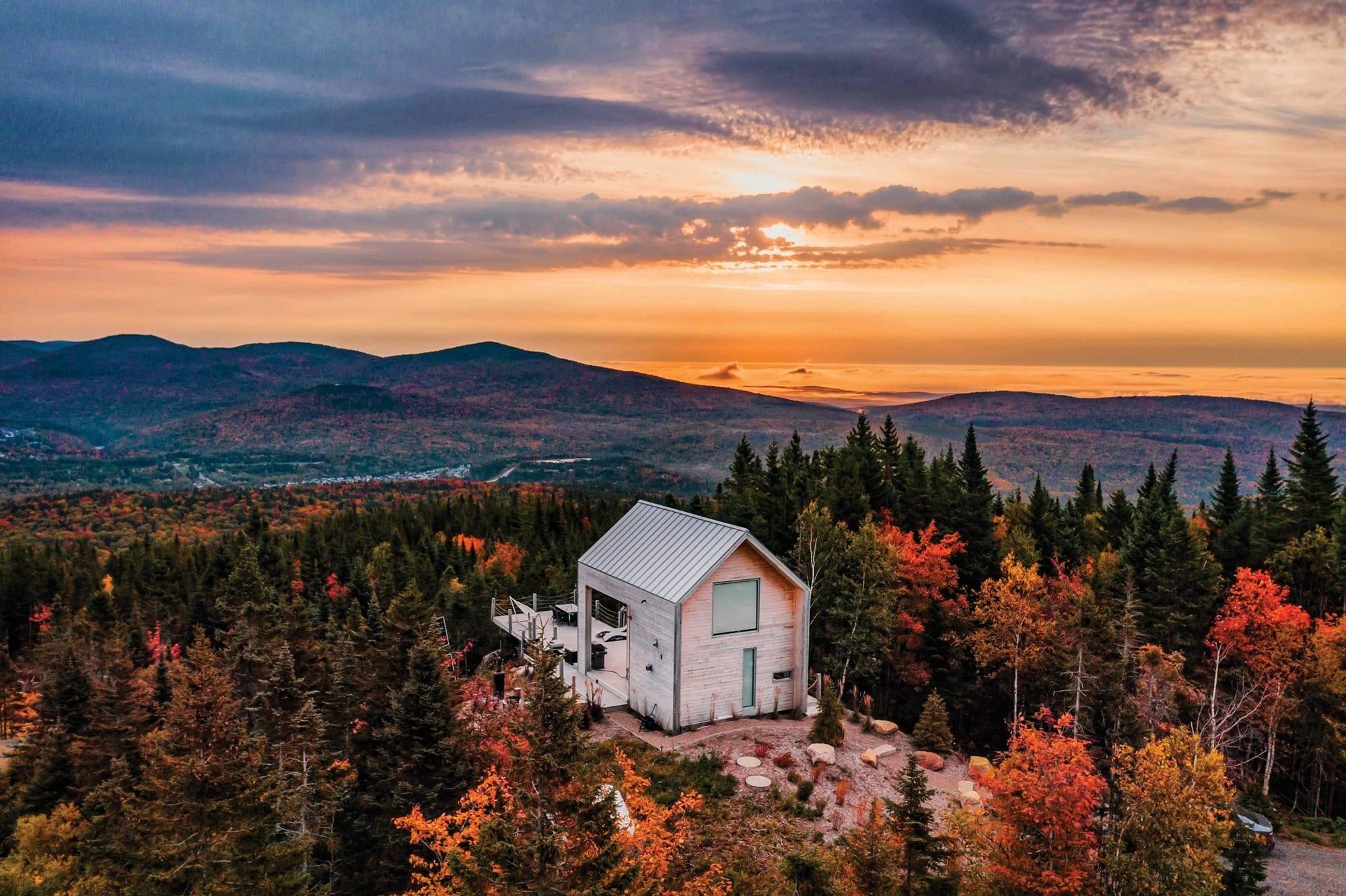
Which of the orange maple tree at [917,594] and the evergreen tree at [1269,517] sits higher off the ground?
the evergreen tree at [1269,517]

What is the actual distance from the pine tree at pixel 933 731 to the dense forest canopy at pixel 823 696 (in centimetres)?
17

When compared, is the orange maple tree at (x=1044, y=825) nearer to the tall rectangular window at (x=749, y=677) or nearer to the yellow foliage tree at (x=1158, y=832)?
the yellow foliage tree at (x=1158, y=832)

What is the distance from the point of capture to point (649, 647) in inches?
1208

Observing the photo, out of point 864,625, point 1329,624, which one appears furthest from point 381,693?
point 1329,624

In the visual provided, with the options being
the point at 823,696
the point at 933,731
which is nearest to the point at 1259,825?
the point at 933,731

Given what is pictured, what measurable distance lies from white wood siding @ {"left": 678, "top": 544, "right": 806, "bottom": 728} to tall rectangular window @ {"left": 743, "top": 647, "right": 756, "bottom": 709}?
0.14 meters

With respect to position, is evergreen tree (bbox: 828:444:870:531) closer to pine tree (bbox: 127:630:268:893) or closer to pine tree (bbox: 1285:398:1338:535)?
pine tree (bbox: 1285:398:1338:535)

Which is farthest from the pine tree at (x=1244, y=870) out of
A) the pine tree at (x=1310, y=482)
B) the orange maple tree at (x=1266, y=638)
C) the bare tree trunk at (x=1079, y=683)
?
the pine tree at (x=1310, y=482)

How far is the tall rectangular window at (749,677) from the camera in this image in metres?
30.9

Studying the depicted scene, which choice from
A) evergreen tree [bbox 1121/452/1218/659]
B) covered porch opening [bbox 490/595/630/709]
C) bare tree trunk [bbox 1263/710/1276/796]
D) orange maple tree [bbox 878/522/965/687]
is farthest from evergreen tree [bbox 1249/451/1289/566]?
covered porch opening [bbox 490/595/630/709]

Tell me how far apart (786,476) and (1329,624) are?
113ft

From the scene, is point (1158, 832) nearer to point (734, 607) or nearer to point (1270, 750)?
point (734, 607)

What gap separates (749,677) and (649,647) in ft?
13.5

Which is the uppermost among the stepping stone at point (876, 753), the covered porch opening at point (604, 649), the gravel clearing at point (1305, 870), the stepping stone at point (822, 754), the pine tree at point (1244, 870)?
the covered porch opening at point (604, 649)
